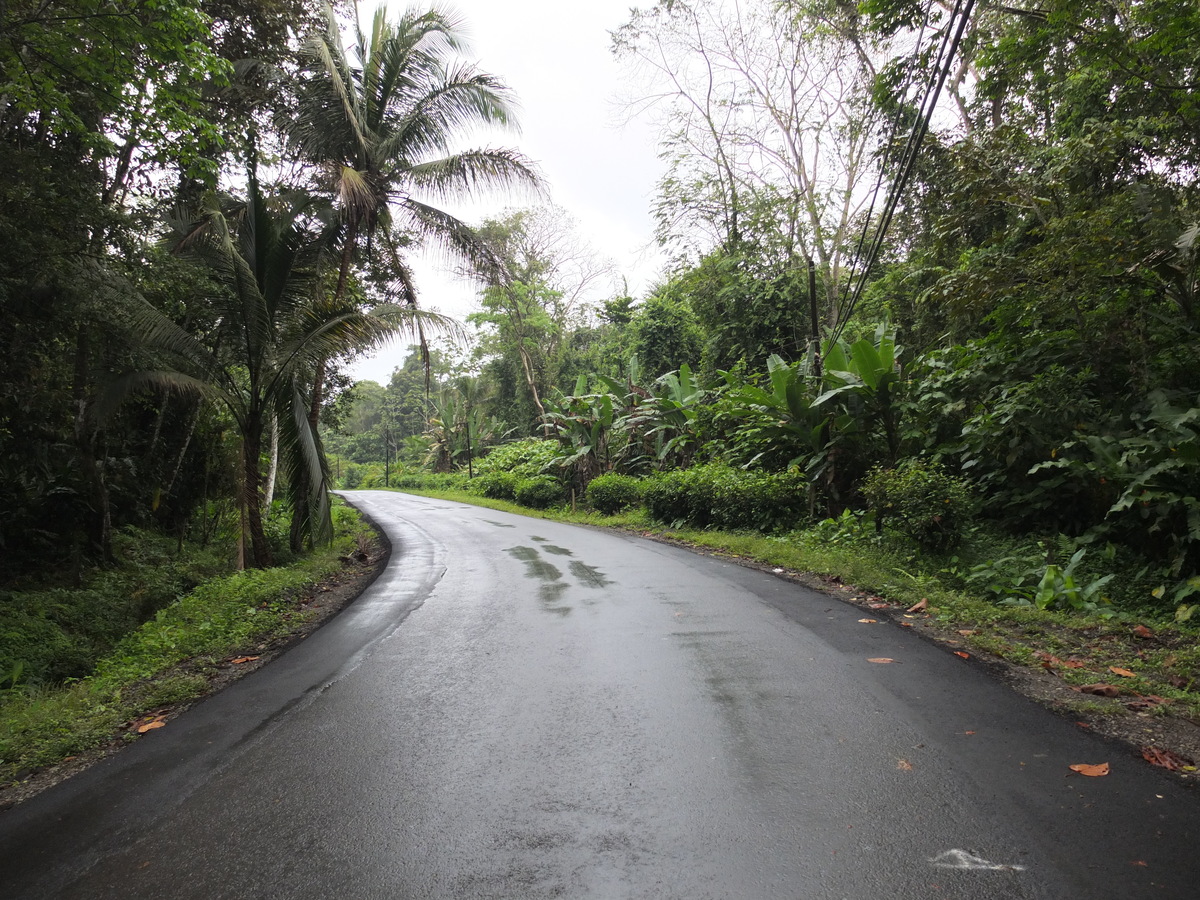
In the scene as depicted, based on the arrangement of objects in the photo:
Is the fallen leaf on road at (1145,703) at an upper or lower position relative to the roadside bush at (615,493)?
lower

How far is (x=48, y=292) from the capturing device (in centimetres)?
770

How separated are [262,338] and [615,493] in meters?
10.6

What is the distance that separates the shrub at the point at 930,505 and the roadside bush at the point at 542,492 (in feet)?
48.1

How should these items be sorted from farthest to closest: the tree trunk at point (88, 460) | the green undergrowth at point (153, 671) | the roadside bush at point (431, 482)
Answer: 1. the roadside bush at point (431, 482)
2. the tree trunk at point (88, 460)
3. the green undergrowth at point (153, 671)

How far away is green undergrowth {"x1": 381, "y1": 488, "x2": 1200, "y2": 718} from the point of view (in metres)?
4.36

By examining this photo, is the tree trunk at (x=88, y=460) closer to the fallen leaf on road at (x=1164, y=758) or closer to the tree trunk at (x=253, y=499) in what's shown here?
the tree trunk at (x=253, y=499)

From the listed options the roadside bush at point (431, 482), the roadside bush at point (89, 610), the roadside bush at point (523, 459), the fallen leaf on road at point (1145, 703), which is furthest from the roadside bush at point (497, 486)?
the fallen leaf on road at point (1145, 703)

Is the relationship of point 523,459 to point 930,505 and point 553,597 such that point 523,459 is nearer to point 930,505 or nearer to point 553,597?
point 553,597

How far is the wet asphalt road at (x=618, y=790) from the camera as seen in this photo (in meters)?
2.47

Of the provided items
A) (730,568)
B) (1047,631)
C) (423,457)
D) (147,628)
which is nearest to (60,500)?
(147,628)

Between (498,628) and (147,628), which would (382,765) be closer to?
(498,628)

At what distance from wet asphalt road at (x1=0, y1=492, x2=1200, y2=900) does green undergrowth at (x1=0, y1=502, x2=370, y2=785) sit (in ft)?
1.43

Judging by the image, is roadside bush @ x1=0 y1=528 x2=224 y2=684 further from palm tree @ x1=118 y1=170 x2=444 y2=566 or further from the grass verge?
the grass verge

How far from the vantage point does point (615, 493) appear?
18312mm
